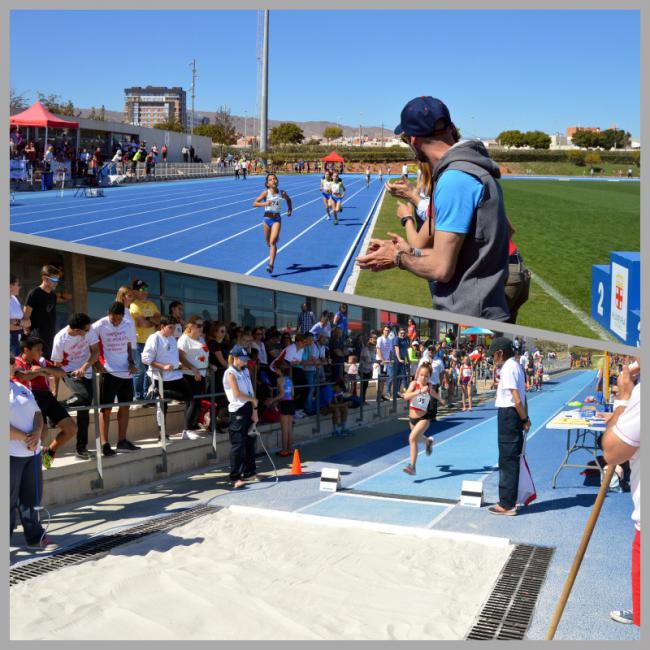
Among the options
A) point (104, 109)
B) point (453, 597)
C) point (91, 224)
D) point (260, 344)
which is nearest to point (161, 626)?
point (453, 597)

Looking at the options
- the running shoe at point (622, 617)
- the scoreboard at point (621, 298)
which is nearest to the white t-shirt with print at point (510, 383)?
the running shoe at point (622, 617)

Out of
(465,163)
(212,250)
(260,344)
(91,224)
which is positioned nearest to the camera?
(465,163)

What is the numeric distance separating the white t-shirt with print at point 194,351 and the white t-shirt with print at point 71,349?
1.24 meters

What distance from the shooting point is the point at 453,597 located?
15.4ft

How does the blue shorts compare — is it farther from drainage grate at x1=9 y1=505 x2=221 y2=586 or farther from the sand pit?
drainage grate at x1=9 y1=505 x2=221 y2=586

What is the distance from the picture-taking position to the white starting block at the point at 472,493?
647 centimetres

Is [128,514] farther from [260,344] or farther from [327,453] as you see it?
[327,453]

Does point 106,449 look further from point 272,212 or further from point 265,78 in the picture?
point 265,78

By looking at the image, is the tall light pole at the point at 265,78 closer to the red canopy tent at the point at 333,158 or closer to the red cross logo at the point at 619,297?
the red canopy tent at the point at 333,158

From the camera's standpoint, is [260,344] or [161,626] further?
[260,344]

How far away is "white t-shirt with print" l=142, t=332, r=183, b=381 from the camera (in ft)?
21.7

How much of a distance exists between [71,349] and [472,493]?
3319 millimetres

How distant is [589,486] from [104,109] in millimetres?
5817

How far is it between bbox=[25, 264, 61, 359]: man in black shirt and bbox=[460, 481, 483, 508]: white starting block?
340 centimetres
